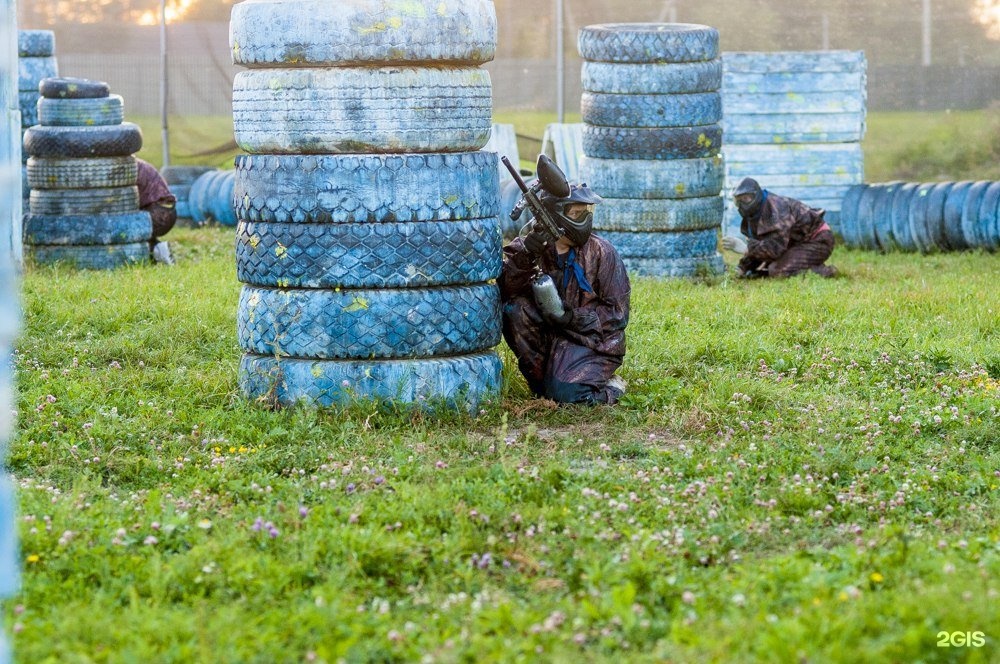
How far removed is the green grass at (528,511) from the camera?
351cm

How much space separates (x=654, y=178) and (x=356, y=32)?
17.9 feet

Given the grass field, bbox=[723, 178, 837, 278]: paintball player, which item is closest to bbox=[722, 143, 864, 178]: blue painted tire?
bbox=[723, 178, 837, 278]: paintball player

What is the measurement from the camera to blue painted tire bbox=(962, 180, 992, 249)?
12258 millimetres

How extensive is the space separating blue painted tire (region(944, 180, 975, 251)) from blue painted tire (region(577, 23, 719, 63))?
9.99ft

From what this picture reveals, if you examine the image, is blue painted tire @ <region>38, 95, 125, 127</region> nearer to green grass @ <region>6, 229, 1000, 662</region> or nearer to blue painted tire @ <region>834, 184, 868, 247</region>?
green grass @ <region>6, 229, 1000, 662</region>

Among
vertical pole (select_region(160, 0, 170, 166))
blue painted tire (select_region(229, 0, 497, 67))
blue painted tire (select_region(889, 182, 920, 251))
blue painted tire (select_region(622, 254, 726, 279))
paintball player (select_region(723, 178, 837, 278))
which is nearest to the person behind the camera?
blue painted tire (select_region(229, 0, 497, 67))

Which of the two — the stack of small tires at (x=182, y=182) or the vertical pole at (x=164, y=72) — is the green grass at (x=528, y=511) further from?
the vertical pole at (x=164, y=72)

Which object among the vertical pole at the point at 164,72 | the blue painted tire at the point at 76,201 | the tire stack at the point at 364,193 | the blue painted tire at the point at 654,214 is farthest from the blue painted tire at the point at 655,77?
the vertical pole at the point at 164,72

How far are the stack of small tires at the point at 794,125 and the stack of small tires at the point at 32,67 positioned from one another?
6.54 m

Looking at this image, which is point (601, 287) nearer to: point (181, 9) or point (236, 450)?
point (236, 450)

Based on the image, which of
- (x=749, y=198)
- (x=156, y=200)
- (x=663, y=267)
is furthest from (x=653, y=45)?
(x=156, y=200)

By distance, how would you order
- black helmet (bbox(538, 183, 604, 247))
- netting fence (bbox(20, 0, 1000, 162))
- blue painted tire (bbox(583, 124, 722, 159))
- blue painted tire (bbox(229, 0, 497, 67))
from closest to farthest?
blue painted tire (bbox(229, 0, 497, 67)) → black helmet (bbox(538, 183, 604, 247)) → blue painted tire (bbox(583, 124, 722, 159)) → netting fence (bbox(20, 0, 1000, 162))

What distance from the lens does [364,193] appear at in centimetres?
581

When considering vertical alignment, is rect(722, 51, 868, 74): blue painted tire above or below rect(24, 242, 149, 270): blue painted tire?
above
